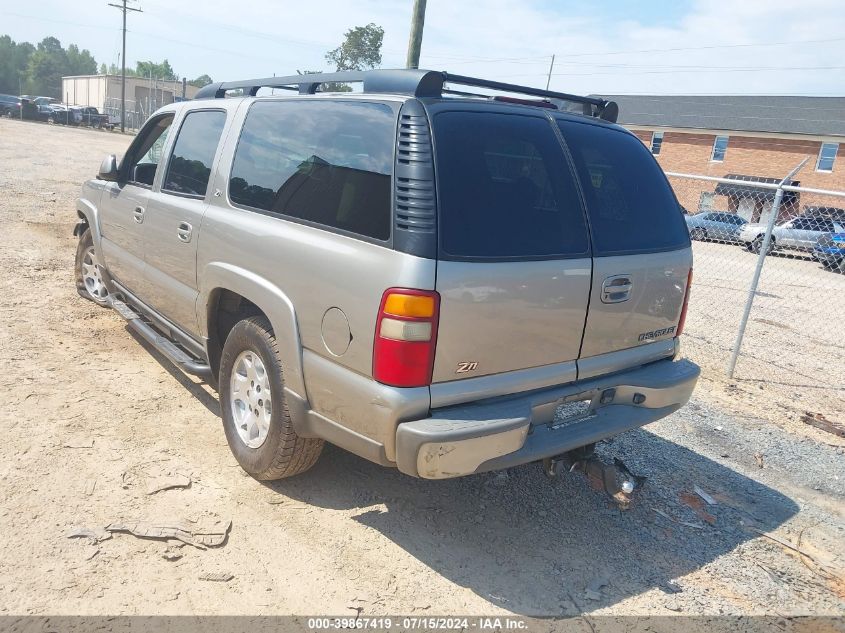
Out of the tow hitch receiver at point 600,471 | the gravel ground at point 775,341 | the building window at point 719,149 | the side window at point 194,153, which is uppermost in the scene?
the building window at point 719,149

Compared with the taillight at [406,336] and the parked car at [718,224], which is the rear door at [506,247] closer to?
the taillight at [406,336]

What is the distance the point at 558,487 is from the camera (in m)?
3.85

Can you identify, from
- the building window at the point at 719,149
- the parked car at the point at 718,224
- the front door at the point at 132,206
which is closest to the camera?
the front door at the point at 132,206

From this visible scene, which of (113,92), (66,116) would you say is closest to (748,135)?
(66,116)

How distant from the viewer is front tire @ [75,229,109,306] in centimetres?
600

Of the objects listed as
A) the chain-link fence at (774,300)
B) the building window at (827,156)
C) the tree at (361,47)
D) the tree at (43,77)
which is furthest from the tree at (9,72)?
the chain-link fence at (774,300)

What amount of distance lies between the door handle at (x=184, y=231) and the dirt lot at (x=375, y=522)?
121cm

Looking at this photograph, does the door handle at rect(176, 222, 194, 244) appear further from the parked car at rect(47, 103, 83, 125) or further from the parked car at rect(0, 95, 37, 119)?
the parked car at rect(0, 95, 37, 119)

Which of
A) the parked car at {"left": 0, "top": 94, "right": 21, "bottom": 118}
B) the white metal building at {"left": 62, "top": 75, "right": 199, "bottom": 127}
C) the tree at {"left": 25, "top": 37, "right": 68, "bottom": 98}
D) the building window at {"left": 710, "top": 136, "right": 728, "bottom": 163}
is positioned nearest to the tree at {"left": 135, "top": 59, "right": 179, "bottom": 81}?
the tree at {"left": 25, "top": 37, "right": 68, "bottom": 98}

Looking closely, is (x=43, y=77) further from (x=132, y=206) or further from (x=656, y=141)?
(x=132, y=206)

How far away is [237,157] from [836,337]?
8.76 meters

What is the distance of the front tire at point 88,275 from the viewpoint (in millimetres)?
5996

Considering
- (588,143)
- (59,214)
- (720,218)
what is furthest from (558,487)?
(720,218)

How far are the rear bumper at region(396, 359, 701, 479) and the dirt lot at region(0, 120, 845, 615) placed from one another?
0.64 metres
